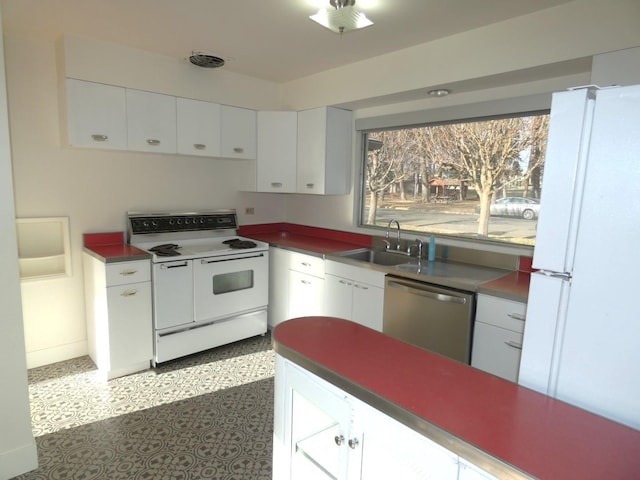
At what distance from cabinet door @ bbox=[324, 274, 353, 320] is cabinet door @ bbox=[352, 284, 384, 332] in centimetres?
6

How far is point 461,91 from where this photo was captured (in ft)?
9.53

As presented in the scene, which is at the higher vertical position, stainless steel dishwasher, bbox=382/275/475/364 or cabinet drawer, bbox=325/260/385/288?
cabinet drawer, bbox=325/260/385/288

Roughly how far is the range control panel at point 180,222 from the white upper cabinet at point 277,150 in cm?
53

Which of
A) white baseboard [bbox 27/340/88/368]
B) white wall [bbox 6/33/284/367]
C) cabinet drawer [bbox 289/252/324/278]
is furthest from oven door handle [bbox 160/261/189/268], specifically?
white baseboard [bbox 27/340/88/368]

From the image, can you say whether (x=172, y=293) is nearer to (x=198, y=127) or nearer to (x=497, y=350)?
(x=198, y=127)

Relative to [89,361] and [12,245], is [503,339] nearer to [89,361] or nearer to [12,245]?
[12,245]

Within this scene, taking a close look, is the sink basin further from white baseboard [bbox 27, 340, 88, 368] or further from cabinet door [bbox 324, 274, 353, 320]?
white baseboard [bbox 27, 340, 88, 368]

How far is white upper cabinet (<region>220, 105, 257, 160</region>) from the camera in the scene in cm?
363

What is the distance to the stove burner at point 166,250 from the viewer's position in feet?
10.4

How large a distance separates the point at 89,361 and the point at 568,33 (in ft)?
13.3

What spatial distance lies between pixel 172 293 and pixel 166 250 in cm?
39

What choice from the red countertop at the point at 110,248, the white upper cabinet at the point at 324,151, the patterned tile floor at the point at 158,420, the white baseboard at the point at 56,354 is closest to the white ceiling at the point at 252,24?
the white upper cabinet at the point at 324,151

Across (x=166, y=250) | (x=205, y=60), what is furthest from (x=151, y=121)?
(x=166, y=250)

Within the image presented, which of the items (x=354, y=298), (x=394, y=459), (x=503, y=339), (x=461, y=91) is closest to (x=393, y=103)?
(x=461, y=91)
